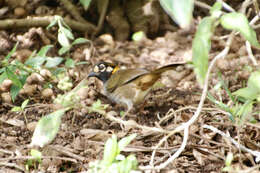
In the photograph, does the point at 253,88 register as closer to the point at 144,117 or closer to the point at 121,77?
the point at 144,117

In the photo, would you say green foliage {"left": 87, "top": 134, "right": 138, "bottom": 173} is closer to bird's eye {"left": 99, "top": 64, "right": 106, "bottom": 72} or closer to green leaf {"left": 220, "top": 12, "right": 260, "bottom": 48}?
green leaf {"left": 220, "top": 12, "right": 260, "bottom": 48}

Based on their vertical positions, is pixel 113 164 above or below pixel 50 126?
below

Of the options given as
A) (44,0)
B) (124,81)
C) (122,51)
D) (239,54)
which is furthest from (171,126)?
(44,0)

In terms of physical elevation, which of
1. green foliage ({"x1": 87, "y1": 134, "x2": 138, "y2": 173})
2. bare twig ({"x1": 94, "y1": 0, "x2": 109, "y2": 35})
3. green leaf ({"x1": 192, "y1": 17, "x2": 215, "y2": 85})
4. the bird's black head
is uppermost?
Answer: bare twig ({"x1": 94, "y1": 0, "x2": 109, "y2": 35})

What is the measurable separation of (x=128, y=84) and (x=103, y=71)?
498mm

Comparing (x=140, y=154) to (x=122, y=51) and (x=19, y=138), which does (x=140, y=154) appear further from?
(x=122, y=51)

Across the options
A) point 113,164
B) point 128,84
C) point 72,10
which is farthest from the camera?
point 72,10

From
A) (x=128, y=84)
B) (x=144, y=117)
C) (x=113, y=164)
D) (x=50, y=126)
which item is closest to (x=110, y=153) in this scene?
(x=113, y=164)

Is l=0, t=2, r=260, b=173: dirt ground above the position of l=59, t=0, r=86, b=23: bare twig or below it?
below

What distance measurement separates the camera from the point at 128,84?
4676 millimetres

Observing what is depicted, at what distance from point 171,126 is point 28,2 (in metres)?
3.56

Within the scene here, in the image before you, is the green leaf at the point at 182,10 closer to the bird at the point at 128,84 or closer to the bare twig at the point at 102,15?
the bird at the point at 128,84

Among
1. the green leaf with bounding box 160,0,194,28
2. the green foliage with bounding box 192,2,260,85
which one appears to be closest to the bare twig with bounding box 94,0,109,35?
the green foliage with bounding box 192,2,260,85

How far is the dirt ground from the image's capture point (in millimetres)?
3117
